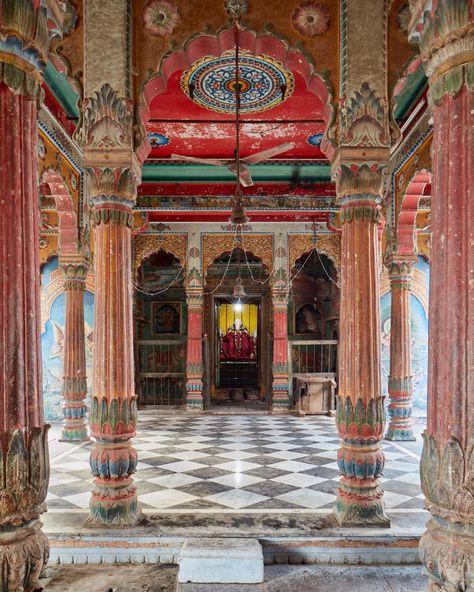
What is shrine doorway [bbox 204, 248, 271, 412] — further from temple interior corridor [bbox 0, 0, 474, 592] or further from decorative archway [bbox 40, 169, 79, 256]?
decorative archway [bbox 40, 169, 79, 256]

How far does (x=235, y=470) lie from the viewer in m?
7.13

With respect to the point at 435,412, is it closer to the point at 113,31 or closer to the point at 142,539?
the point at 142,539

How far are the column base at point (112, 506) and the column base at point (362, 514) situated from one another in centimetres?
198

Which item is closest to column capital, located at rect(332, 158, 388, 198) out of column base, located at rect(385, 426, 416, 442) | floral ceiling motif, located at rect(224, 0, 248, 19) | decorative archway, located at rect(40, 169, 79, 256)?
floral ceiling motif, located at rect(224, 0, 248, 19)

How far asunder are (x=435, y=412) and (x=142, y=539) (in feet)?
10.8

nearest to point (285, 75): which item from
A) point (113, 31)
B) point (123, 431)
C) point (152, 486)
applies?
point (113, 31)

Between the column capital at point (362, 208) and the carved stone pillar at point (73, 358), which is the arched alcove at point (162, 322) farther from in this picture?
the column capital at point (362, 208)

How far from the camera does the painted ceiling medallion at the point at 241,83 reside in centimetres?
664

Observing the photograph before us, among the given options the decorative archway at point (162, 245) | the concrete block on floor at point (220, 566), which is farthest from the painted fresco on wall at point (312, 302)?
the concrete block on floor at point (220, 566)

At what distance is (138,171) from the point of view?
17.5 ft

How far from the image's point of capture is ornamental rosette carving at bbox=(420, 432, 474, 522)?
211cm

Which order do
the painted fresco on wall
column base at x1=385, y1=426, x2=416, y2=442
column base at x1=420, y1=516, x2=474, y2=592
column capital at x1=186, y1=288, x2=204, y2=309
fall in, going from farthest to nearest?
1. the painted fresco on wall
2. column capital at x1=186, y1=288, x2=204, y2=309
3. column base at x1=385, y1=426, x2=416, y2=442
4. column base at x1=420, y1=516, x2=474, y2=592

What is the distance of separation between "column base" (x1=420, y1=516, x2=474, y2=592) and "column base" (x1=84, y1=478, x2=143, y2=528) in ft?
10.9

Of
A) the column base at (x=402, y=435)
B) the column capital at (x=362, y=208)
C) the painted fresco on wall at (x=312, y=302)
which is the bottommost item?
the column base at (x=402, y=435)
